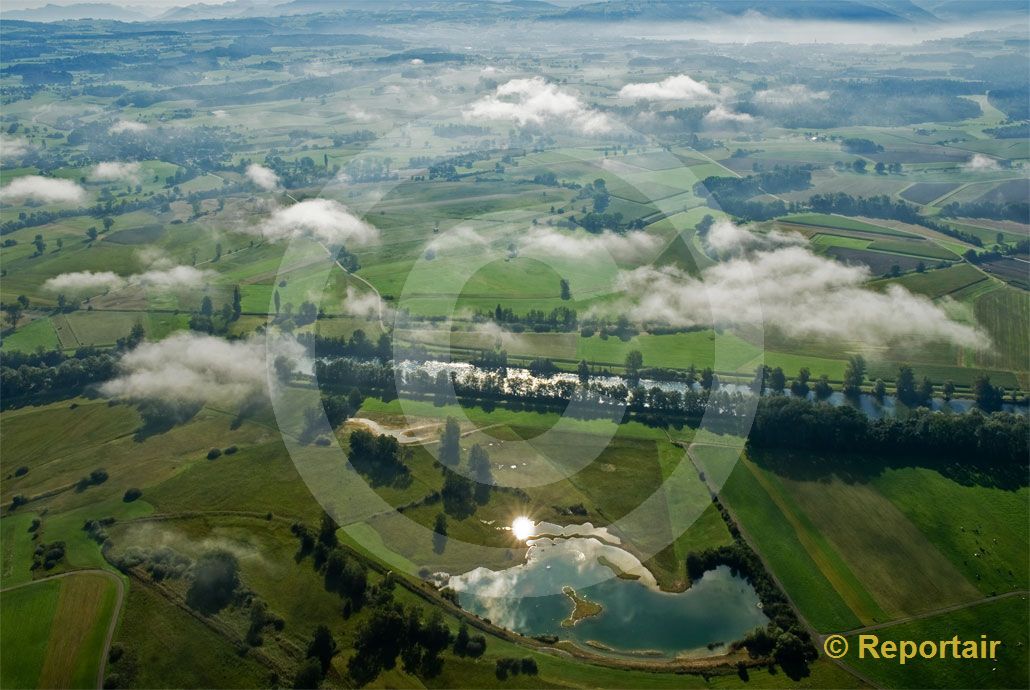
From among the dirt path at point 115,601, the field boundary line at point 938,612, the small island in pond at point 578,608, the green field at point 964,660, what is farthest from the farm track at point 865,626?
the dirt path at point 115,601

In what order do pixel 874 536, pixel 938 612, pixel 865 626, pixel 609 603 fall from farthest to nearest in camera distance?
pixel 874 536
pixel 609 603
pixel 938 612
pixel 865 626

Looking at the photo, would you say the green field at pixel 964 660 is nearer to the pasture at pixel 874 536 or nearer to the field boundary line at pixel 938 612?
the field boundary line at pixel 938 612

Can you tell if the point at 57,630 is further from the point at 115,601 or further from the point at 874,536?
the point at 874,536

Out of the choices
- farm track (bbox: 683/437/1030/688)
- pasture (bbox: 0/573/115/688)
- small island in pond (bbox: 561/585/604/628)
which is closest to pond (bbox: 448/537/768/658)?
small island in pond (bbox: 561/585/604/628)

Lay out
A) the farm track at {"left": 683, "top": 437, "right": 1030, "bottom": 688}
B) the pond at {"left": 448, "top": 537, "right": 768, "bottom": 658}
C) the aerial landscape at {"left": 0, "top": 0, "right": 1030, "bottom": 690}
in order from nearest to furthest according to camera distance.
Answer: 1. the farm track at {"left": 683, "top": 437, "right": 1030, "bottom": 688}
2. the aerial landscape at {"left": 0, "top": 0, "right": 1030, "bottom": 690}
3. the pond at {"left": 448, "top": 537, "right": 768, "bottom": 658}

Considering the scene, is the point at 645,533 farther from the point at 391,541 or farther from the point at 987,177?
the point at 987,177

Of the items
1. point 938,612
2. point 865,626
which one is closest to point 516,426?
point 865,626

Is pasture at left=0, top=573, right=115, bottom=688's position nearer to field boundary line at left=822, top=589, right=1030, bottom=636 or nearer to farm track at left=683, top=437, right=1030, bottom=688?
farm track at left=683, top=437, right=1030, bottom=688
